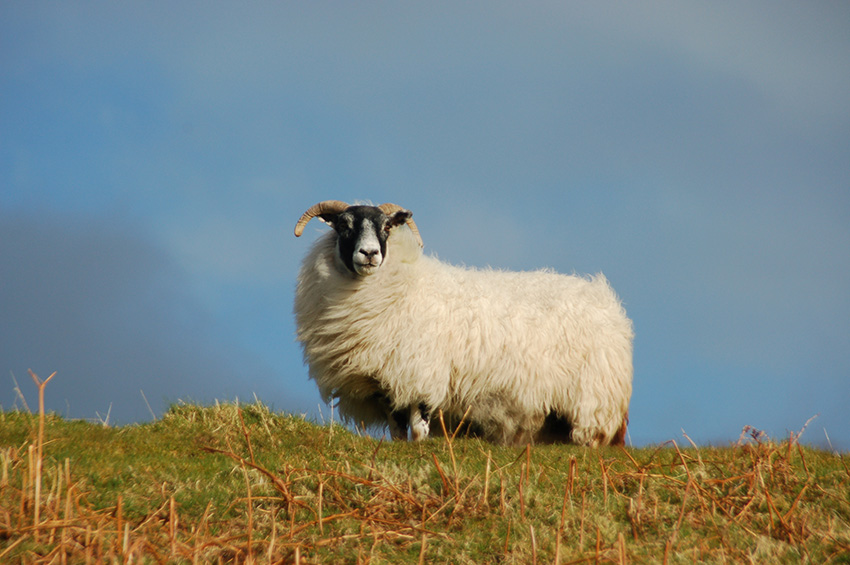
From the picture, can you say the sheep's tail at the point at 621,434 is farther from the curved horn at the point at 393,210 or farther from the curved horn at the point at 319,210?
the curved horn at the point at 319,210

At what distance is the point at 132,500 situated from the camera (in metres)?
5.64

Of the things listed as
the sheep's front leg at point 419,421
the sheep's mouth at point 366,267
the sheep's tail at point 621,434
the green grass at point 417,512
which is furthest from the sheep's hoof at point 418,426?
the sheep's tail at point 621,434

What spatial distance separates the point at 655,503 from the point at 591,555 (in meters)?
1.71

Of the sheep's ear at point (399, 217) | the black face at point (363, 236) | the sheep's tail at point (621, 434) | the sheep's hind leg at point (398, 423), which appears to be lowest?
the sheep's hind leg at point (398, 423)

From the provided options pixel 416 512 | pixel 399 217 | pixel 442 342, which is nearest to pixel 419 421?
pixel 442 342

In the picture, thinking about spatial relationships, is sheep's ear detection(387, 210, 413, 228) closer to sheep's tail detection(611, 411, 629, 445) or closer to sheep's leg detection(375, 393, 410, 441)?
sheep's leg detection(375, 393, 410, 441)

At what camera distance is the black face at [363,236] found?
32.4ft

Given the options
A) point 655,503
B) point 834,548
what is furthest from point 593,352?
point 834,548

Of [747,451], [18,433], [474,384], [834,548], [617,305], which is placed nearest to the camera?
[834,548]

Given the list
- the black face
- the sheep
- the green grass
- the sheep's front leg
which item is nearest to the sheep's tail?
the sheep

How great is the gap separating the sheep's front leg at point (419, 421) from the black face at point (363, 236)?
203 centimetres

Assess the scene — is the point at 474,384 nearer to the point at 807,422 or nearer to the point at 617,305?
the point at 617,305

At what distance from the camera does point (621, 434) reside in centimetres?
1138

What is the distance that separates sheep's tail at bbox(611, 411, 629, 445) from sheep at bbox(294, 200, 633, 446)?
0.20 ft
